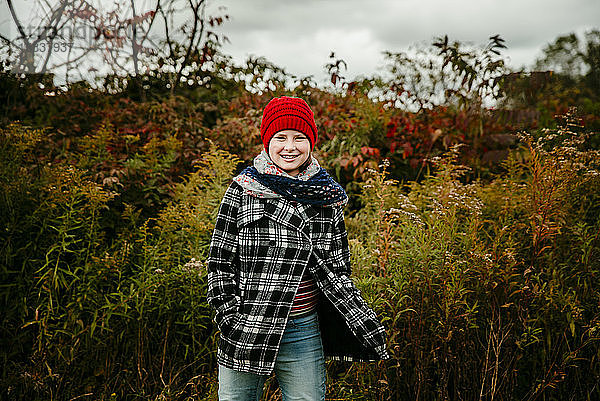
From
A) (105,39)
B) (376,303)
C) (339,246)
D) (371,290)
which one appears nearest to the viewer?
(339,246)

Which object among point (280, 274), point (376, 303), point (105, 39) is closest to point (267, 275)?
point (280, 274)

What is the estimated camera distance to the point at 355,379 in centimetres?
296

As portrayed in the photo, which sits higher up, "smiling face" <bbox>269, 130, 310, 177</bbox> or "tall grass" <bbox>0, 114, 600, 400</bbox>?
Answer: "smiling face" <bbox>269, 130, 310, 177</bbox>

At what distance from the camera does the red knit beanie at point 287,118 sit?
2018mm

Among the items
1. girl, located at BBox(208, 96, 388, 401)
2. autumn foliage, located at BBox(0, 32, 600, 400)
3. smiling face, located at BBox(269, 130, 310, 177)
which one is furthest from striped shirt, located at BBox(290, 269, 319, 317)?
autumn foliage, located at BBox(0, 32, 600, 400)

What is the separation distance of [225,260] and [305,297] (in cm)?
35

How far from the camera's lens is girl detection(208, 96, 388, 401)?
193 cm

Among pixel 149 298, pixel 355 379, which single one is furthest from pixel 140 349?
pixel 355 379

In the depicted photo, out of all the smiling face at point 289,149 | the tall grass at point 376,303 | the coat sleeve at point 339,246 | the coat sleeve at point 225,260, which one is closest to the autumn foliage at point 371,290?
the tall grass at point 376,303

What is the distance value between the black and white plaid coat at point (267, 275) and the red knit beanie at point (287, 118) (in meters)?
0.28

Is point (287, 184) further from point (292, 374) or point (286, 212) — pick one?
point (292, 374)

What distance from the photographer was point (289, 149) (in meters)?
2.03

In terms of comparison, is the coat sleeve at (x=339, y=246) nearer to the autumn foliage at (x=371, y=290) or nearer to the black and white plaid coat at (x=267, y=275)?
the black and white plaid coat at (x=267, y=275)

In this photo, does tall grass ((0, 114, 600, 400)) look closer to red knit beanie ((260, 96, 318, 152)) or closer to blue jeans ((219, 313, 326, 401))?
blue jeans ((219, 313, 326, 401))
